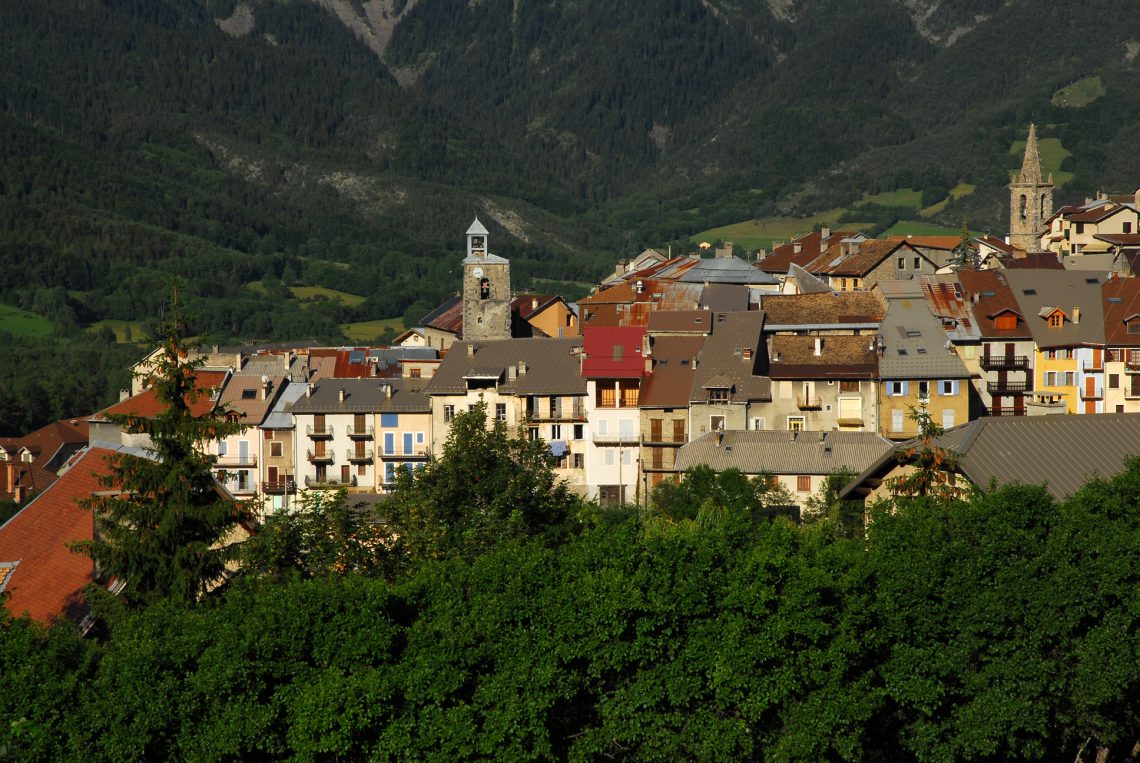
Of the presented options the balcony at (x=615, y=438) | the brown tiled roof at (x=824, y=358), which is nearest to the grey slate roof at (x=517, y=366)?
the balcony at (x=615, y=438)

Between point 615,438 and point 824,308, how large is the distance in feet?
43.5

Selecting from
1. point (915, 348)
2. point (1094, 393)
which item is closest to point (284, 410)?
point (915, 348)

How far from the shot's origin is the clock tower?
11519cm

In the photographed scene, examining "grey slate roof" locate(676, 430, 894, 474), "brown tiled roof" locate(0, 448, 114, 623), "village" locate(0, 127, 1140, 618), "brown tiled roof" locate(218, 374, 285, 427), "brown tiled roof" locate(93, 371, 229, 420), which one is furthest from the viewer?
"brown tiled roof" locate(218, 374, 285, 427)

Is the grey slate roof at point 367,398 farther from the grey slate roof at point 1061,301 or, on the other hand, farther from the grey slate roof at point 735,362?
the grey slate roof at point 1061,301

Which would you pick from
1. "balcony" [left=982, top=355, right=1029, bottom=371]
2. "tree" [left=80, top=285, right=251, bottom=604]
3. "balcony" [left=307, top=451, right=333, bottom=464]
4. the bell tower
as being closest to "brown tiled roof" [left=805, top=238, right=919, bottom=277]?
"balcony" [left=982, top=355, right=1029, bottom=371]

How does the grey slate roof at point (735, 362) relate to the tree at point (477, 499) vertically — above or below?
above

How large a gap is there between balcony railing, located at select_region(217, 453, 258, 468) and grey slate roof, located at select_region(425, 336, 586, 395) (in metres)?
10.5

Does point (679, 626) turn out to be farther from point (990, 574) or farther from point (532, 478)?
point (532, 478)

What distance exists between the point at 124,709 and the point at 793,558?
1581 cm

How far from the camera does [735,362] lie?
90.4 m

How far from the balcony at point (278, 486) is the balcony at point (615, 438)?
54.2ft

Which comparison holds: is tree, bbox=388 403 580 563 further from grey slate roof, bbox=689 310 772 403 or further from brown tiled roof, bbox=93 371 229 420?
brown tiled roof, bbox=93 371 229 420

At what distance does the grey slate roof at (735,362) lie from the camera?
88.6 meters
